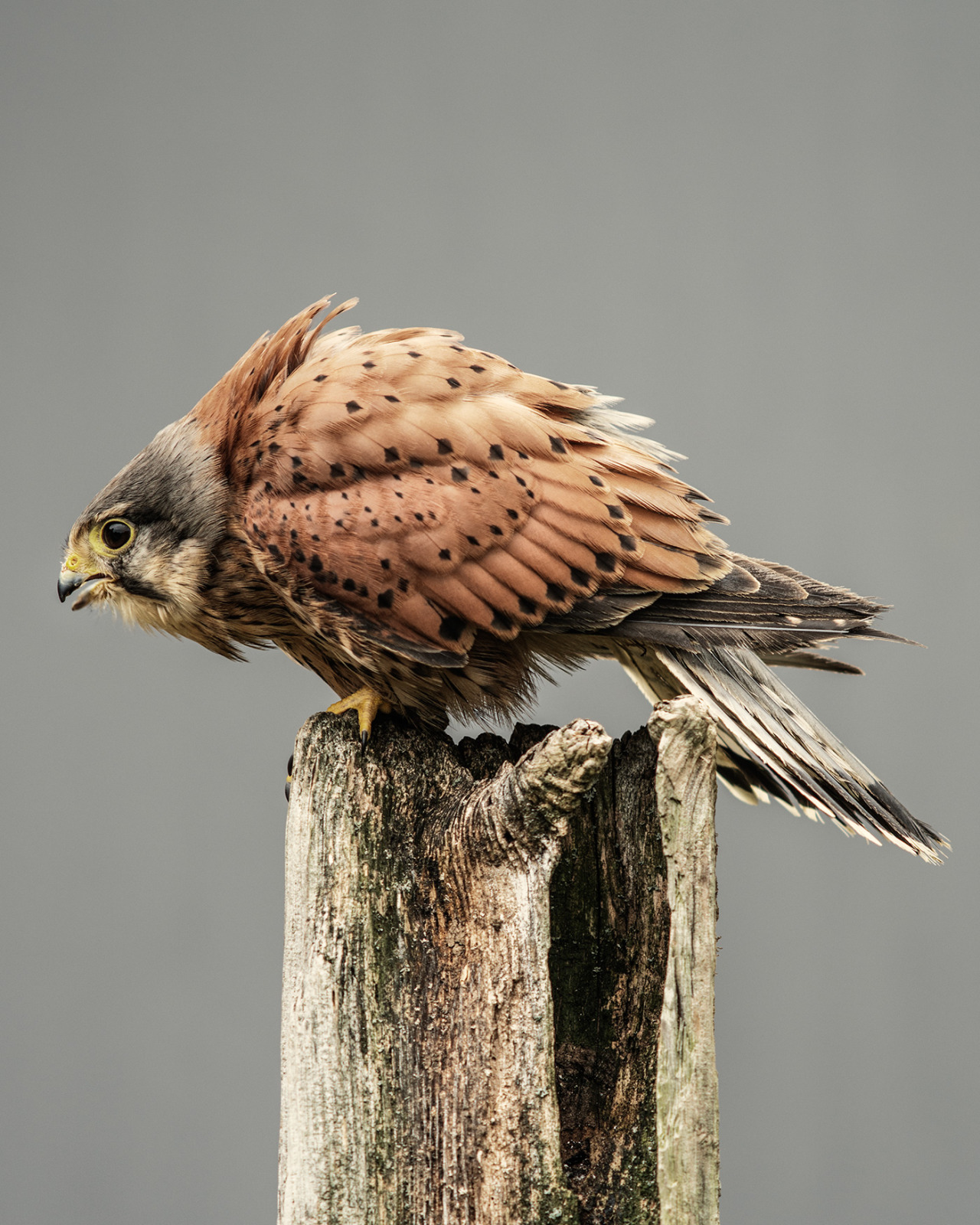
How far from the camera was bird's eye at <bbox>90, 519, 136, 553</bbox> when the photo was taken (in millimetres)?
2541

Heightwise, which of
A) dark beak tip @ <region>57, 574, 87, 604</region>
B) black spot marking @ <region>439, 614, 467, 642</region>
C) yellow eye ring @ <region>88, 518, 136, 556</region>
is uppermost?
yellow eye ring @ <region>88, 518, 136, 556</region>

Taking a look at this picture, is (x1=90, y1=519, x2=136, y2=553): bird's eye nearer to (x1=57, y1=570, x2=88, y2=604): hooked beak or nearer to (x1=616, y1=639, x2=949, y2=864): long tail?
(x1=57, y1=570, x2=88, y2=604): hooked beak

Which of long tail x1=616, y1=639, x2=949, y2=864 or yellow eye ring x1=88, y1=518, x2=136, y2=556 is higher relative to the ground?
yellow eye ring x1=88, y1=518, x2=136, y2=556

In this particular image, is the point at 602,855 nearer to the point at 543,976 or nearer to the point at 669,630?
the point at 543,976

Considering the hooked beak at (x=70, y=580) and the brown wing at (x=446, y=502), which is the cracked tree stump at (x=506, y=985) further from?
the hooked beak at (x=70, y=580)

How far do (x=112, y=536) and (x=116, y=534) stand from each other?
10mm

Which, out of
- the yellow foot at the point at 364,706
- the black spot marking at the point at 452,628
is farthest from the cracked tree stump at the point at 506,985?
the black spot marking at the point at 452,628

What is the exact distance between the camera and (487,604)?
2.31 metres

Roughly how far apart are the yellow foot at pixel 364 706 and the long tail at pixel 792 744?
0.58 metres

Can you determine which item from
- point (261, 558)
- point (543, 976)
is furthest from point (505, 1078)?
point (261, 558)

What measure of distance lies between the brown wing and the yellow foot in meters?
0.24

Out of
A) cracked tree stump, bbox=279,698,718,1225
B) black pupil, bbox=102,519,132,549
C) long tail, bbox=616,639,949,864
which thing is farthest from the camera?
black pupil, bbox=102,519,132,549

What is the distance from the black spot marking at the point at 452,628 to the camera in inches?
90.6

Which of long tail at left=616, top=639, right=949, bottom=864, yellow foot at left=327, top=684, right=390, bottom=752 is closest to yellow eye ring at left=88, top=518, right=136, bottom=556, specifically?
yellow foot at left=327, top=684, right=390, bottom=752
